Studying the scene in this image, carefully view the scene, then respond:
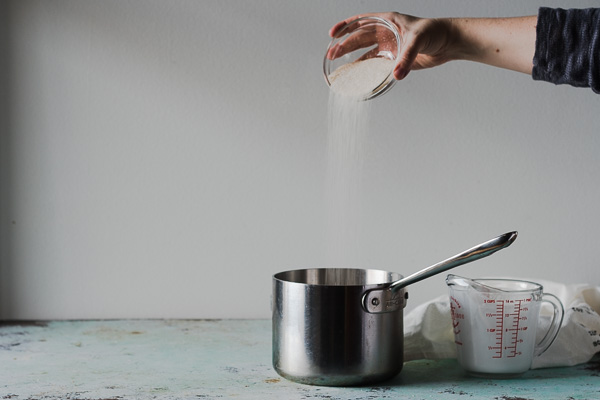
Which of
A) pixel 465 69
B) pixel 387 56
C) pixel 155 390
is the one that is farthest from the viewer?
pixel 465 69

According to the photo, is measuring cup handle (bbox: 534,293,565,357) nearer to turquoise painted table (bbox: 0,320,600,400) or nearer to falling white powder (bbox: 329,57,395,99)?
turquoise painted table (bbox: 0,320,600,400)

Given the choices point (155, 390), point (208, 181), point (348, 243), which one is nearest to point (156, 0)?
point (208, 181)

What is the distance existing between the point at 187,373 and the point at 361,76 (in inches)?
19.6

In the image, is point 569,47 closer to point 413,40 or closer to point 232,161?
point 413,40

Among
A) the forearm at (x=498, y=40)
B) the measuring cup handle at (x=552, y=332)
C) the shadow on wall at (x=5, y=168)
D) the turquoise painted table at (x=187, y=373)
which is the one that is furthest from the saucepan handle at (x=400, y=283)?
the shadow on wall at (x=5, y=168)

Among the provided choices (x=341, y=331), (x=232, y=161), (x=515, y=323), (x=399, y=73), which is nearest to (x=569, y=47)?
(x=399, y=73)


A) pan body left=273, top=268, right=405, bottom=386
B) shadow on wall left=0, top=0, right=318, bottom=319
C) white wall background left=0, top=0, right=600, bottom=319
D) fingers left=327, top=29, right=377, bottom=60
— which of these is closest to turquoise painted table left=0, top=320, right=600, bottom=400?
pan body left=273, top=268, right=405, bottom=386

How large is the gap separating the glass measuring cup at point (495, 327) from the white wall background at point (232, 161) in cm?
33

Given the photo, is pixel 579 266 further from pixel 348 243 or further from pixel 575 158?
pixel 348 243

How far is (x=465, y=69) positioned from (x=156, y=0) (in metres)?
0.59

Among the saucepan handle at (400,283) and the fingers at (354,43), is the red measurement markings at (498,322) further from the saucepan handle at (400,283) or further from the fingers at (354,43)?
the fingers at (354,43)

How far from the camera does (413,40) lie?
34.1 inches

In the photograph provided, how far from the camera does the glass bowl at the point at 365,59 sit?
91cm

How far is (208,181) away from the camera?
1.17 metres
